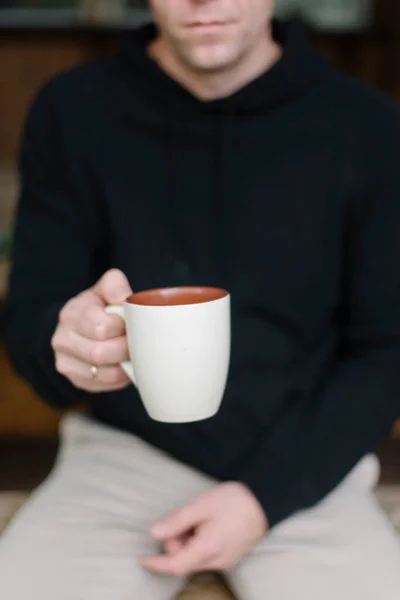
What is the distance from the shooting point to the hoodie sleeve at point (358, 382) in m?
0.90

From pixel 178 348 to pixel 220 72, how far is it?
0.52 m

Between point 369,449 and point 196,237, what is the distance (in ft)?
1.18

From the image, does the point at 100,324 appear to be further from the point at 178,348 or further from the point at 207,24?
the point at 207,24

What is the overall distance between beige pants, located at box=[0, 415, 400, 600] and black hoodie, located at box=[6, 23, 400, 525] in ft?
0.22

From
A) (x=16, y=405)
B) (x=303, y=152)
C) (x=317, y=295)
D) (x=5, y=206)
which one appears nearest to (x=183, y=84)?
(x=303, y=152)

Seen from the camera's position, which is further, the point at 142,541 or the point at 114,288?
the point at 142,541

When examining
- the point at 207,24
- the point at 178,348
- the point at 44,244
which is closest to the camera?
the point at 178,348

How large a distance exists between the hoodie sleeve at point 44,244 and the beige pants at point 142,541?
0.12 meters

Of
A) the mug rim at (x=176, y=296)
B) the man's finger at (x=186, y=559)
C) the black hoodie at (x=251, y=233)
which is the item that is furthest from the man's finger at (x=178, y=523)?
the mug rim at (x=176, y=296)

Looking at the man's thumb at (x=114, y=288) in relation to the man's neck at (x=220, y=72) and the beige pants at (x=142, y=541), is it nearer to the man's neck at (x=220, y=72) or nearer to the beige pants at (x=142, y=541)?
the beige pants at (x=142, y=541)

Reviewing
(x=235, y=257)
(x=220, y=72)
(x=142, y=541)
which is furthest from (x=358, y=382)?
(x=220, y=72)

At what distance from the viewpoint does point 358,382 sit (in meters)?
0.97

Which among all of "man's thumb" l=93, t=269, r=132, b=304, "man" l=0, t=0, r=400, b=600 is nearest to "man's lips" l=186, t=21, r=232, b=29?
"man" l=0, t=0, r=400, b=600

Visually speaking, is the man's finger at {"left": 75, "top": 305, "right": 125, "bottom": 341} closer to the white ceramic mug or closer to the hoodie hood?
the white ceramic mug
